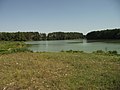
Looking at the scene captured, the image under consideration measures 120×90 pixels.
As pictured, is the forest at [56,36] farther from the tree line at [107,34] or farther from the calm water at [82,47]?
the calm water at [82,47]

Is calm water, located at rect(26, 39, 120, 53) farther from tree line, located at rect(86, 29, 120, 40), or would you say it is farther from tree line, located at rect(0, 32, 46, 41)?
tree line, located at rect(0, 32, 46, 41)

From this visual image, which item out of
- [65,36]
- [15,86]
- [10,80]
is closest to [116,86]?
[15,86]

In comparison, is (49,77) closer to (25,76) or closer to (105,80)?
(25,76)

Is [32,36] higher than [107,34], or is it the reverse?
[107,34]

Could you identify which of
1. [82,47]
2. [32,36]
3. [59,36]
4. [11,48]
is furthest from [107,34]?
[11,48]

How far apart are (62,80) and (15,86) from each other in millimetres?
1413

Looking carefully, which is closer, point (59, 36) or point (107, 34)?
point (107, 34)

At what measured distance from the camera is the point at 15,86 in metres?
5.41

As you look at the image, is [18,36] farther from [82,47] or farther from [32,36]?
[82,47]

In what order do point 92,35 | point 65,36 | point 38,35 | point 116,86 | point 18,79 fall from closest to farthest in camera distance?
point 116,86 < point 18,79 < point 92,35 < point 38,35 < point 65,36

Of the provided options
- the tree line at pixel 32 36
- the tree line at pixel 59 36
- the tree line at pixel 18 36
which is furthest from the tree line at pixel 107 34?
the tree line at pixel 18 36

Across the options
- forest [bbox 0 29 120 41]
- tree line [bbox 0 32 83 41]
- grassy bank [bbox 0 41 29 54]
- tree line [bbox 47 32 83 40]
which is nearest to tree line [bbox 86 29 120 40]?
forest [bbox 0 29 120 41]

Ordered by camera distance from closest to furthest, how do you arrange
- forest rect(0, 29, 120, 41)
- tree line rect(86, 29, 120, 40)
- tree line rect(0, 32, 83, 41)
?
tree line rect(86, 29, 120, 40), forest rect(0, 29, 120, 41), tree line rect(0, 32, 83, 41)

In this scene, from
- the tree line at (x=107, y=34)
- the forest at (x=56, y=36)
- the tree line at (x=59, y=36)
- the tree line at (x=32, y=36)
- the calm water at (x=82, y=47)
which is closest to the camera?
the calm water at (x=82, y=47)
